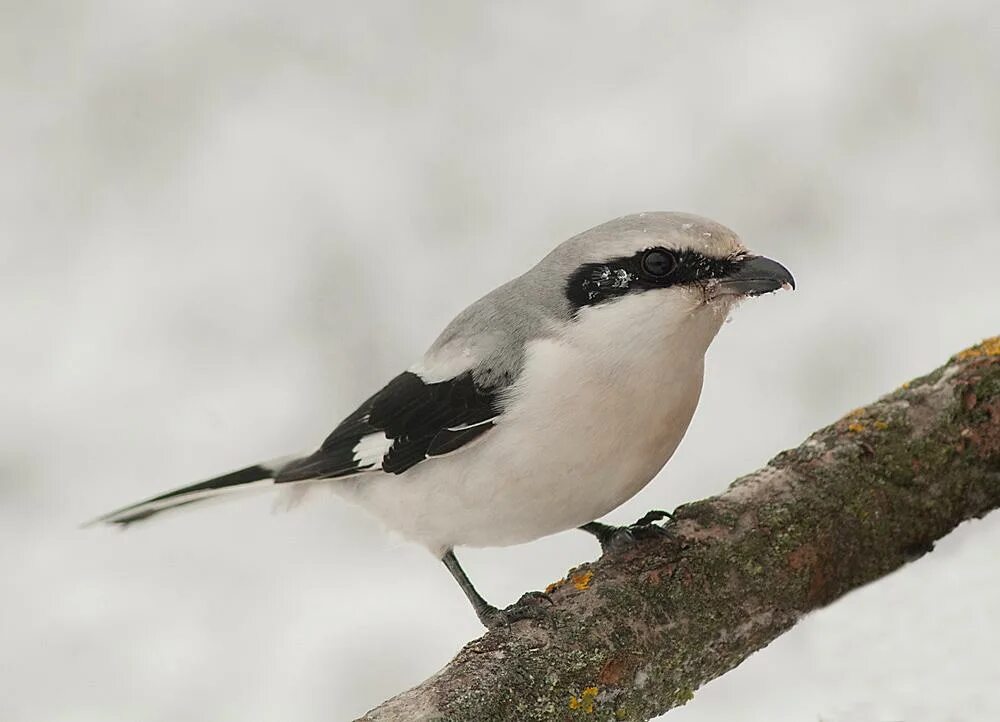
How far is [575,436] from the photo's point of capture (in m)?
2.81

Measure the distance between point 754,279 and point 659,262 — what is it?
0.22 m

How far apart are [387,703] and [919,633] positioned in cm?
138

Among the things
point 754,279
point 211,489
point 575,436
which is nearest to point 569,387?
point 575,436

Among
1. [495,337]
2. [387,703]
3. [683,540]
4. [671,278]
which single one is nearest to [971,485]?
[683,540]

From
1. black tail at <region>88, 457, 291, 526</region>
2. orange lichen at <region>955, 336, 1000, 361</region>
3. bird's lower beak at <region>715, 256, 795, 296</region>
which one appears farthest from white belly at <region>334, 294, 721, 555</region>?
orange lichen at <region>955, 336, 1000, 361</region>

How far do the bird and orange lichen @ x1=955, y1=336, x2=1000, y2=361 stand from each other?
3.29ft

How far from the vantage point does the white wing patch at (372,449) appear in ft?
10.5

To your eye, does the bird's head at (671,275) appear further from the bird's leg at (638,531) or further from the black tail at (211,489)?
the black tail at (211,489)

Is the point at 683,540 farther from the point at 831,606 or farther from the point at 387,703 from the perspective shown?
the point at 387,703

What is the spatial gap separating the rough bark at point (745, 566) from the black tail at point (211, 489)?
41.0 inches

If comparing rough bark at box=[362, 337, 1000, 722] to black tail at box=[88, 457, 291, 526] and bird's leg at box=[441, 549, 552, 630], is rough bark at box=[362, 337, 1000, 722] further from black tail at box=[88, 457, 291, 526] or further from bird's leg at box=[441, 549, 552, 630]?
black tail at box=[88, 457, 291, 526]

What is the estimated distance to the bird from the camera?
2762 mm

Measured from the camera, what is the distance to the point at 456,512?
9.86 ft

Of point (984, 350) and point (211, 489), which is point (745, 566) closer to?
point (984, 350)
